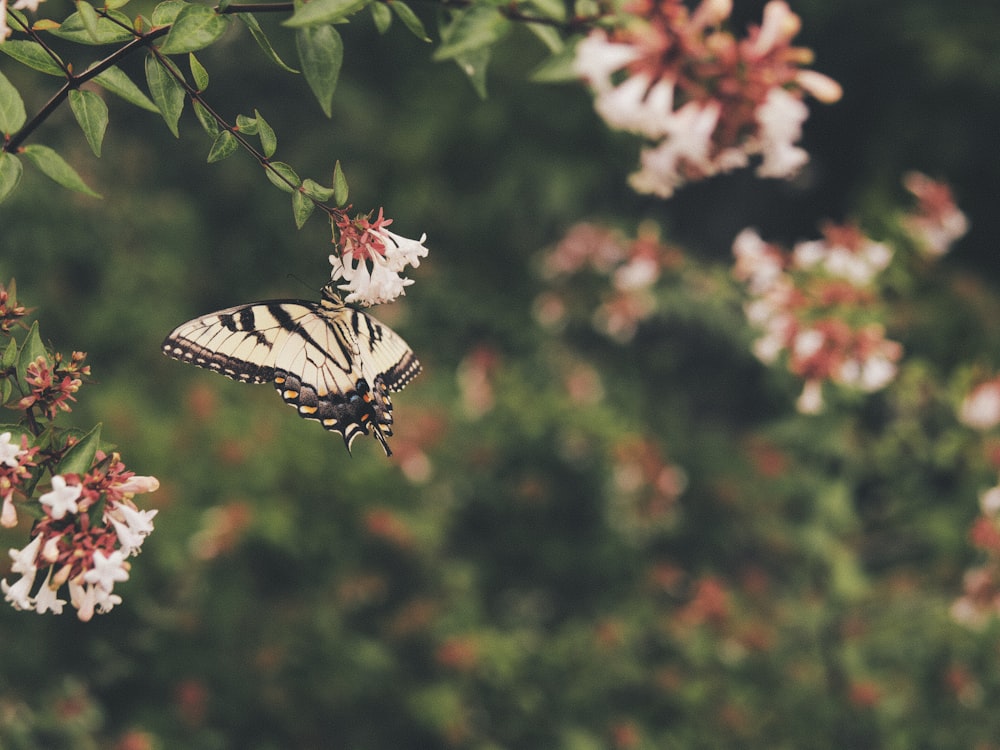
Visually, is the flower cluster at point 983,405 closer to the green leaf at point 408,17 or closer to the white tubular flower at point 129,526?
the green leaf at point 408,17

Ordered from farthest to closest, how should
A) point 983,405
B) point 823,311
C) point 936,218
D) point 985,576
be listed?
point 936,218
point 985,576
point 983,405
point 823,311

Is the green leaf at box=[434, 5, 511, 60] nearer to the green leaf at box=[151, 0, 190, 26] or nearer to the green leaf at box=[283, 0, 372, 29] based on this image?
the green leaf at box=[283, 0, 372, 29]

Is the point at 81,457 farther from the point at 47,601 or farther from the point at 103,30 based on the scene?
the point at 103,30

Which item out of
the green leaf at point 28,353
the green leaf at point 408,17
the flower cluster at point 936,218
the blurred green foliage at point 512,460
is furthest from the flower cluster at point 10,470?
the flower cluster at point 936,218

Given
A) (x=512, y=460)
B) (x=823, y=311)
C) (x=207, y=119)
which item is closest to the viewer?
(x=207, y=119)

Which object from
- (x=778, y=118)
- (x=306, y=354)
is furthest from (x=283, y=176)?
(x=778, y=118)

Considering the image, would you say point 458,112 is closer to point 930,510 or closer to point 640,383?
point 640,383
